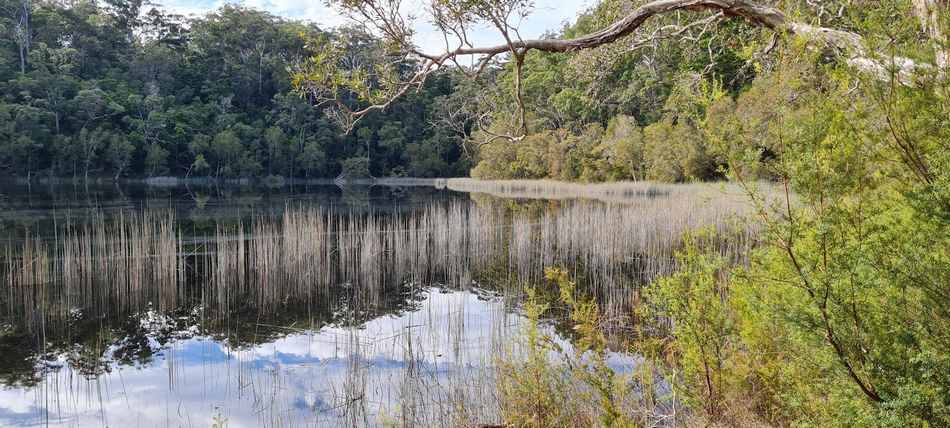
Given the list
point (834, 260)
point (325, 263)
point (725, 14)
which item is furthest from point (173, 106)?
point (834, 260)

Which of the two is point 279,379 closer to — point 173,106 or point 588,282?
point 588,282

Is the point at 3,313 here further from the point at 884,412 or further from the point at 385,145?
the point at 385,145

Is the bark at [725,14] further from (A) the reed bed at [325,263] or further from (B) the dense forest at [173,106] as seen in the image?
(B) the dense forest at [173,106]

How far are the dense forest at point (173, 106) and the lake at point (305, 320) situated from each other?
1197 inches

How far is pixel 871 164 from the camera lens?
6.56 ft

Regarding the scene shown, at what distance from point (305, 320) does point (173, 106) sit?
52.1 metres

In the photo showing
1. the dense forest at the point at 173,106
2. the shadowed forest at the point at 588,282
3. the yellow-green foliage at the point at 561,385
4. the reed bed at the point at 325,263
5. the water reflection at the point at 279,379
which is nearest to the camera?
the shadowed forest at the point at 588,282

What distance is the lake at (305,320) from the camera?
4.70m

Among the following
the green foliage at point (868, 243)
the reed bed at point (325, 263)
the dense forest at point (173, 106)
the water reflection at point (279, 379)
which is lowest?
the water reflection at point (279, 379)

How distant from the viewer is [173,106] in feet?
171

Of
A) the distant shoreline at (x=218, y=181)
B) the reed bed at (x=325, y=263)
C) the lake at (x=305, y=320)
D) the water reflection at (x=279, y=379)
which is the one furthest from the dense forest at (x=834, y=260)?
the distant shoreline at (x=218, y=181)

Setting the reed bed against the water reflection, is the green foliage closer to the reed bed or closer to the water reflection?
the water reflection

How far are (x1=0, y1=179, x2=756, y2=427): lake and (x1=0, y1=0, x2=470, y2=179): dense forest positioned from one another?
30399mm

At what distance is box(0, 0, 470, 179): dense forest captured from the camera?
4412cm
